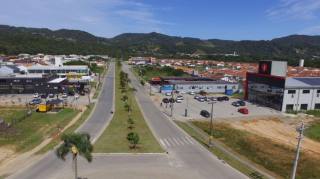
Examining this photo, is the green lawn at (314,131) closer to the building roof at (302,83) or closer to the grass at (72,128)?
the building roof at (302,83)

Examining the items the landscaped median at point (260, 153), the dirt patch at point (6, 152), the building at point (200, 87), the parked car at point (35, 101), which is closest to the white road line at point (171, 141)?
the landscaped median at point (260, 153)

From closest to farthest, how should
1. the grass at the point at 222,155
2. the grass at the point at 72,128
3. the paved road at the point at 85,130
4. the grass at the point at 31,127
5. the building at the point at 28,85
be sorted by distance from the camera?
the paved road at the point at 85,130 < the grass at the point at 222,155 < the grass at the point at 72,128 < the grass at the point at 31,127 < the building at the point at 28,85

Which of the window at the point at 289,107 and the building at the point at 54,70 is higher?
the building at the point at 54,70

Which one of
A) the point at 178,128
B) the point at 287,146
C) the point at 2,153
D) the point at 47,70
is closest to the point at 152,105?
the point at 178,128

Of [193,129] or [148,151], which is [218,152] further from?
[193,129]

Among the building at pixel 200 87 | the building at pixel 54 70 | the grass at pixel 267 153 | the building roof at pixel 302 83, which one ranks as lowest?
the grass at pixel 267 153

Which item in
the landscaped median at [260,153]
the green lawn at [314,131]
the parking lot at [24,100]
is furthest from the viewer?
the parking lot at [24,100]

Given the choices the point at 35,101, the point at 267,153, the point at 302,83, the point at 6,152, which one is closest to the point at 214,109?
the point at 302,83

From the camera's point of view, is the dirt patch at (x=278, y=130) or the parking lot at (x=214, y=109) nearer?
the dirt patch at (x=278, y=130)
